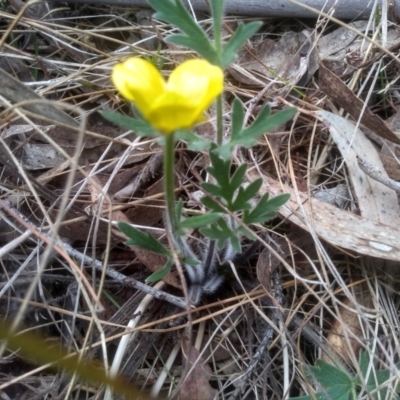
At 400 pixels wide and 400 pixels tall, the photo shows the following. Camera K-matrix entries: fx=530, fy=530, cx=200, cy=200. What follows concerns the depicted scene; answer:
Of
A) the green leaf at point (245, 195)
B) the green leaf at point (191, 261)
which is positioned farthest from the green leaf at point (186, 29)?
the green leaf at point (191, 261)

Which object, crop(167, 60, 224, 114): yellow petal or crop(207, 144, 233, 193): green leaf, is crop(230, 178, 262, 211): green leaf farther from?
crop(167, 60, 224, 114): yellow petal

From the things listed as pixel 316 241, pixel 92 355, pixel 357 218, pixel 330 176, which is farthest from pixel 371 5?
pixel 92 355

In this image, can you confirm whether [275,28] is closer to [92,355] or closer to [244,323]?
[244,323]

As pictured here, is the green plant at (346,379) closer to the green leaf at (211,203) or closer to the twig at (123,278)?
the twig at (123,278)

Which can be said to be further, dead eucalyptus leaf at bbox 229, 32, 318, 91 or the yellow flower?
dead eucalyptus leaf at bbox 229, 32, 318, 91

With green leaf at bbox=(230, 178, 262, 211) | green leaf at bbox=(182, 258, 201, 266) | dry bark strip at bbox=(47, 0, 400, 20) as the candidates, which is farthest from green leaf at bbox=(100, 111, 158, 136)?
dry bark strip at bbox=(47, 0, 400, 20)

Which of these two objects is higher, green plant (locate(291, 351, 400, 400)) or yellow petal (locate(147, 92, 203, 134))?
yellow petal (locate(147, 92, 203, 134))

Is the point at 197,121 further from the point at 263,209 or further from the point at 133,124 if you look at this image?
the point at 263,209
